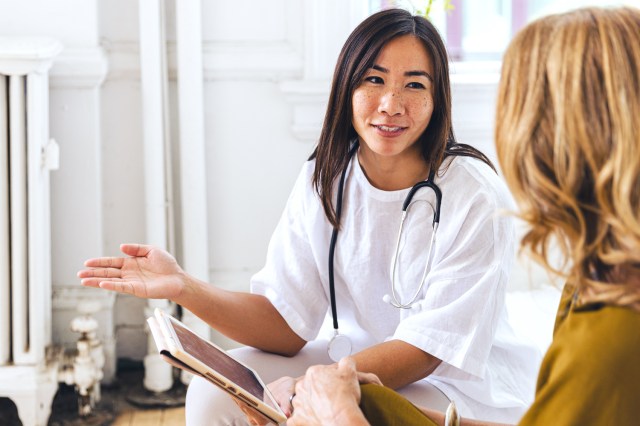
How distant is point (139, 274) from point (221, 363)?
38 centimetres

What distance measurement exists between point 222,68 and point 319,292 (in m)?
1.03

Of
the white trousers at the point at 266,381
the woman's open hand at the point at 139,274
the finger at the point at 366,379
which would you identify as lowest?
the white trousers at the point at 266,381

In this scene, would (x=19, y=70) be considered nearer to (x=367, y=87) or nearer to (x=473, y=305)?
(x=367, y=87)

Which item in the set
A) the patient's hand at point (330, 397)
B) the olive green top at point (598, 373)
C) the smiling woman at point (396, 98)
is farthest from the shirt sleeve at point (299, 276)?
the olive green top at point (598, 373)

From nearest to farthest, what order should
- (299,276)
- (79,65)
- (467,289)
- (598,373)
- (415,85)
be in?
(598,373), (467,289), (415,85), (299,276), (79,65)

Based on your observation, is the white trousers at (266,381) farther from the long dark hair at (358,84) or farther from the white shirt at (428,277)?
the long dark hair at (358,84)

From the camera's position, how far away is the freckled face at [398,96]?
1.81 meters

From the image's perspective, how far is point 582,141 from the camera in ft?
3.40

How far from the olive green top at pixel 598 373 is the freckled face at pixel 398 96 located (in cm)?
81

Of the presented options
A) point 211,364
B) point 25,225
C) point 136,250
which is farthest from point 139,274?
point 25,225

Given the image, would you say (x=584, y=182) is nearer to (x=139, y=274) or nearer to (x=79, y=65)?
(x=139, y=274)

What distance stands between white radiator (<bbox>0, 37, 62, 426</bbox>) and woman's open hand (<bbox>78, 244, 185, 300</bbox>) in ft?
2.16

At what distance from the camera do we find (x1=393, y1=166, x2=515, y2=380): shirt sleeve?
1.71 meters

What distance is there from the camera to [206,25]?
278 cm
